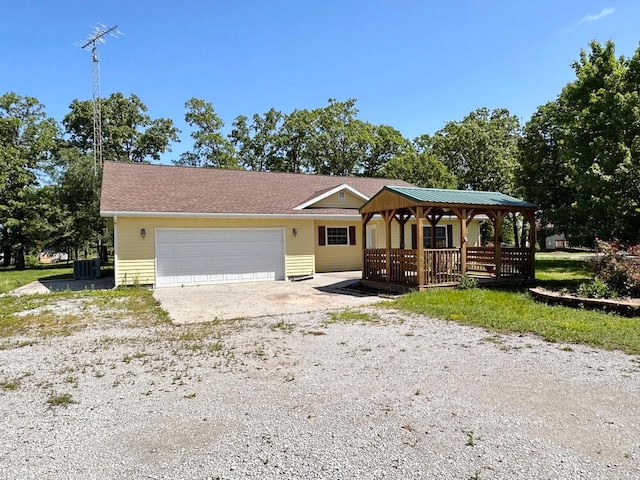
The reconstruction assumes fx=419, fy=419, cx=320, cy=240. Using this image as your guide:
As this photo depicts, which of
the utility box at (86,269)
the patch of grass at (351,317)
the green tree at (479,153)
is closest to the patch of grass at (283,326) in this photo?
the patch of grass at (351,317)

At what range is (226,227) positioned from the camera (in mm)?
13961

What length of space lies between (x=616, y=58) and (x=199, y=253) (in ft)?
Answer: 52.5

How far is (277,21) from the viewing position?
12680 mm

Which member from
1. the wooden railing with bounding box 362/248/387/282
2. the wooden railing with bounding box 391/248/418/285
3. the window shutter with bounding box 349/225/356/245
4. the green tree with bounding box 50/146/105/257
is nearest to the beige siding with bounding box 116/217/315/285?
the window shutter with bounding box 349/225/356/245

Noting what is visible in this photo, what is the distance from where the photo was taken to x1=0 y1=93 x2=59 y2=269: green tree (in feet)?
79.4

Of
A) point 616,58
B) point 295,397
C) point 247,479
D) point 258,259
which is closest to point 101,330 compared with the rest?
point 295,397

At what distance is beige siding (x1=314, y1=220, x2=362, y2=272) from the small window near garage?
13cm

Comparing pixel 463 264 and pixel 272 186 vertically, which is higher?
pixel 272 186

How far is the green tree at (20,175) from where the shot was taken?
24203mm

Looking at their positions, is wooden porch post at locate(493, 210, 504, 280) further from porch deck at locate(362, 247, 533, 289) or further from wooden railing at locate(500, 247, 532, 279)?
wooden railing at locate(500, 247, 532, 279)

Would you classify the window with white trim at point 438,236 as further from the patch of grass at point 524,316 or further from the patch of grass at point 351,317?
the patch of grass at point 351,317

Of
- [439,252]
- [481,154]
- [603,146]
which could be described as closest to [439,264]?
[439,252]

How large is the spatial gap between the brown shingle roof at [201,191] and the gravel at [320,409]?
7622 mm

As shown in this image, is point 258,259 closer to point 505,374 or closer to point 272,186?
point 272,186
